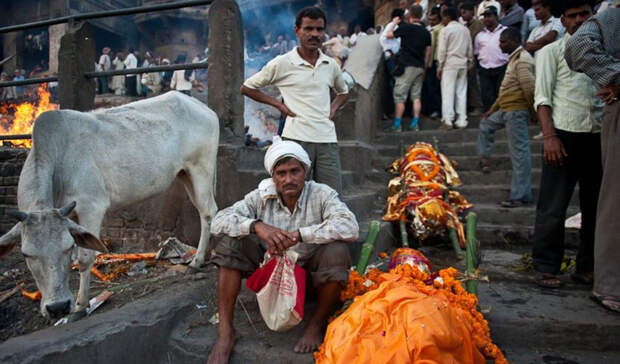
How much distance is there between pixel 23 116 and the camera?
9781 millimetres

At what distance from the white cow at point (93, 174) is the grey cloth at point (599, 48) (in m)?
3.48

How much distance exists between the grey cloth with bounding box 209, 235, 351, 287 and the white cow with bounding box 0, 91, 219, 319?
0.98 meters

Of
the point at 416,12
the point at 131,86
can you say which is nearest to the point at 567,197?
the point at 416,12

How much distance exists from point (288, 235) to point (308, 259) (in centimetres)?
33

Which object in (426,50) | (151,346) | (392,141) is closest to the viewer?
(151,346)

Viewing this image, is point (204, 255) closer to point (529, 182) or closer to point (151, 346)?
point (151, 346)

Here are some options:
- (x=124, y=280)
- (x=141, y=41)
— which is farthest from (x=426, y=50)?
(x=141, y=41)

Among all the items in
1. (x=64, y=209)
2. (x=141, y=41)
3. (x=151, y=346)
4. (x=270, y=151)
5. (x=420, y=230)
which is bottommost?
(x=151, y=346)

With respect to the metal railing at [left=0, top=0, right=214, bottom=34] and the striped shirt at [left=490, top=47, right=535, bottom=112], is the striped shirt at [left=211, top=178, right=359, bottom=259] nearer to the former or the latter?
the metal railing at [left=0, top=0, right=214, bottom=34]

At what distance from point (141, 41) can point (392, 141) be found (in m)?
21.2

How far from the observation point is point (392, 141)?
22.9 ft

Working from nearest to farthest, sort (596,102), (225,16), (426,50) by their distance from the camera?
(596,102), (225,16), (426,50)

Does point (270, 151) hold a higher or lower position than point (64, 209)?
higher

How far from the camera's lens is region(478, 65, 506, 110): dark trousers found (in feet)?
23.5
